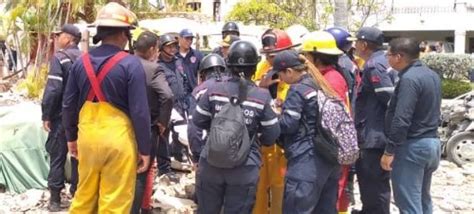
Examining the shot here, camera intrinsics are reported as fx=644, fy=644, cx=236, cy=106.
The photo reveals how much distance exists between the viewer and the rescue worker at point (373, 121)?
18.1 feet

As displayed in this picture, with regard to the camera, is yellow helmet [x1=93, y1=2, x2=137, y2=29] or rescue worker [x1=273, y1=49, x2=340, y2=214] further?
rescue worker [x1=273, y1=49, x2=340, y2=214]

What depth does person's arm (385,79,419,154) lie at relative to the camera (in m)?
4.79

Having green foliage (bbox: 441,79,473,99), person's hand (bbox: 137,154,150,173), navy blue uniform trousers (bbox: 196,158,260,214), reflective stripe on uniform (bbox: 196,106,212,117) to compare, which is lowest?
green foliage (bbox: 441,79,473,99)

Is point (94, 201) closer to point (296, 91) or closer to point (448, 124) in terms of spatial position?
point (296, 91)

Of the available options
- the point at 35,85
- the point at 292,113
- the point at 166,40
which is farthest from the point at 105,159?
the point at 35,85

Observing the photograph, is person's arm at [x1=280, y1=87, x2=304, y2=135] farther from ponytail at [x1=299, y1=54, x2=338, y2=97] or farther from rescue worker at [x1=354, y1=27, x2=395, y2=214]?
rescue worker at [x1=354, y1=27, x2=395, y2=214]

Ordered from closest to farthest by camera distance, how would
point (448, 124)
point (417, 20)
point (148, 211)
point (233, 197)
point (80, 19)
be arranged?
point (233, 197)
point (148, 211)
point (448, 124)
point (80, 19)
point (417, 20)

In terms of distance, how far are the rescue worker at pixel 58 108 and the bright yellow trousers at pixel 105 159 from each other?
1.59 meters

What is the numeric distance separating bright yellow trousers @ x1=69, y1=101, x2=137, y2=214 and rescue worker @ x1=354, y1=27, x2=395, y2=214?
7.04 feet

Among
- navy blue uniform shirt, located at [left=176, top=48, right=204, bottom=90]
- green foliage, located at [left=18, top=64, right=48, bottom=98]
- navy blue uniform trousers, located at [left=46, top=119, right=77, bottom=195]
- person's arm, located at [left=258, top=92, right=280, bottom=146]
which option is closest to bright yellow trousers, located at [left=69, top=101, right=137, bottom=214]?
person's arm, located at [left=258, top=92, right=280, bottom=146]

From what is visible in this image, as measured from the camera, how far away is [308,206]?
4625 mm

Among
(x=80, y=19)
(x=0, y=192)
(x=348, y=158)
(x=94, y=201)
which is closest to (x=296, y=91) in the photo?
(x=348, y=158)

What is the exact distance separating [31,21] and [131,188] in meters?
13.4

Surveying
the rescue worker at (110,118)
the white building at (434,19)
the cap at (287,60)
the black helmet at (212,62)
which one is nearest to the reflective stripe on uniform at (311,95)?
the cap at (287,60)
